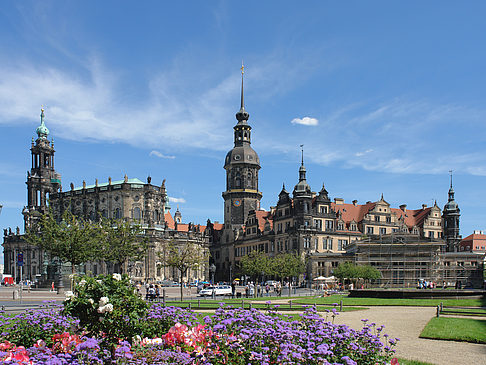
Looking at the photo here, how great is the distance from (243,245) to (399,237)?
35.7 meters

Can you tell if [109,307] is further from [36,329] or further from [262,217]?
[262,217]

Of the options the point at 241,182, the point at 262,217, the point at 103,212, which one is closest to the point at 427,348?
the point at 262,217

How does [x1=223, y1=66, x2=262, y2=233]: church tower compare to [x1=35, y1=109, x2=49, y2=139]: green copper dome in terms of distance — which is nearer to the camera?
[x1=223, y1=66, x2=262, y2=233]: church tower

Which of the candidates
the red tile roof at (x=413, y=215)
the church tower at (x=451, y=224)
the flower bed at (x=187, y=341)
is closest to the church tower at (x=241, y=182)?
the red tile roof at (x=413, y=215)

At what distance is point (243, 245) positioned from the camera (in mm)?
99625

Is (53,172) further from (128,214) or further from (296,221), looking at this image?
(296,221)

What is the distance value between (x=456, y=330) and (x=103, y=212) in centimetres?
8928

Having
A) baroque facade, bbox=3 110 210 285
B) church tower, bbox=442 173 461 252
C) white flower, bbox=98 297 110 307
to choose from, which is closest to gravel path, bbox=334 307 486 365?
white flower, bbox=98 297 110 307

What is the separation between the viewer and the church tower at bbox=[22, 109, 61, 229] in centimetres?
11944

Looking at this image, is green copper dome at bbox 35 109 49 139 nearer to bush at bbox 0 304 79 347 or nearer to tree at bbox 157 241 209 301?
tree at bbox 157 241 209 301

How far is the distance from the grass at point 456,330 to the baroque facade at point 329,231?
44.2m

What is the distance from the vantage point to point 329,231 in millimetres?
83688

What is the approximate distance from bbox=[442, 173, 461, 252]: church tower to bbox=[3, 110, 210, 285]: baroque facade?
44361 millimetres

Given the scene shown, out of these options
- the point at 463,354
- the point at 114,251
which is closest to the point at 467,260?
the point at 114,251
